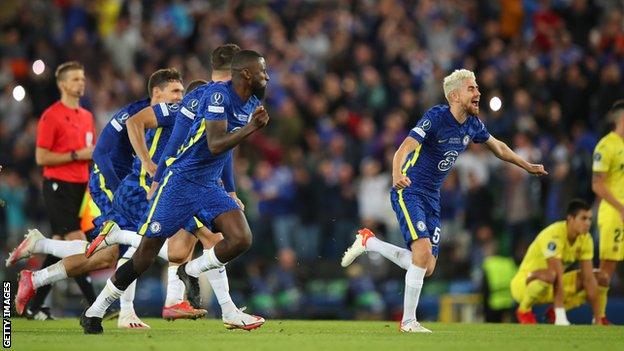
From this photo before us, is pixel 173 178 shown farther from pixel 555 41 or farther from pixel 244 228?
pixel 555 41

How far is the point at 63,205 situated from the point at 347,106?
905 centimetres

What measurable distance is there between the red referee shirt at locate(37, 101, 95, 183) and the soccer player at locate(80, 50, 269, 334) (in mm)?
3801

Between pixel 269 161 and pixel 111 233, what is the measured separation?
32.7 ft

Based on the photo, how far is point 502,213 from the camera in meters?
21.7

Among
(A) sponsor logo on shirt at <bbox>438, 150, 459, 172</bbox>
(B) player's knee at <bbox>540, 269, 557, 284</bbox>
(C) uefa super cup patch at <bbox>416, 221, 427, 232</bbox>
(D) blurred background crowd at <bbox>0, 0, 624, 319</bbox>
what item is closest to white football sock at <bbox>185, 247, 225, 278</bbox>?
(C) uefa super cup patch at <bbox>416, 221, 427, 232</bbox>

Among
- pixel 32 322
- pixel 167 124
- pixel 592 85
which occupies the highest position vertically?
pixel 592 85

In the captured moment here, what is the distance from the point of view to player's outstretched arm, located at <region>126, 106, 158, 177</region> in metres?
13.8

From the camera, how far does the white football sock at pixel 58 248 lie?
1527cm

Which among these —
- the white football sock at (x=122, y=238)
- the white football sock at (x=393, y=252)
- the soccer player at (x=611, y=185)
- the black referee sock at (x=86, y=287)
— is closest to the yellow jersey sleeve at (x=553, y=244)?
the soccer player at (x=611, y=185)

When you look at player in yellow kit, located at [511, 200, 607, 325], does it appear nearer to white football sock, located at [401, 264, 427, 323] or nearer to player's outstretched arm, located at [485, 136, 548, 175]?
player's outstretched arm, located at [485, 136, 548, 175]

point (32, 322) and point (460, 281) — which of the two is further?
point (460, 281)

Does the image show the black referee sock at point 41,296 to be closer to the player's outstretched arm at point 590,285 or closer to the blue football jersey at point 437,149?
the blue football jersey at point 437,149

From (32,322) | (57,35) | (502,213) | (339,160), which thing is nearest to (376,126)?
(339,160)

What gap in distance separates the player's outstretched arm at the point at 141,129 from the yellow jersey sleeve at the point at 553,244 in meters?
5.56
